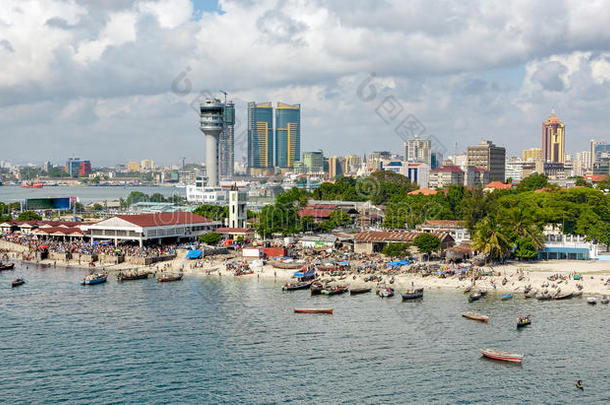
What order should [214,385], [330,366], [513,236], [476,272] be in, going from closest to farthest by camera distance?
[214,385], [330,366], [476,272], [513,236]

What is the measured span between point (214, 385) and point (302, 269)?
100 ft

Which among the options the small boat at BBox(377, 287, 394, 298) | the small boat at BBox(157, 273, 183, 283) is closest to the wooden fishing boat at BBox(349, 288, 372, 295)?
the small boat at BBox(377, 287, 394, 298)

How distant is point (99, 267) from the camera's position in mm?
70438

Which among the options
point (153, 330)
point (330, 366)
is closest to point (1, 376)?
point (153, 330)

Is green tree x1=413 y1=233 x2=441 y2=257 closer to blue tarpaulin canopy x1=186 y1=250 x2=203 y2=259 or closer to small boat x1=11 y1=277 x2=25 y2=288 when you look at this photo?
blue tarpaulin canopy x1=186 y1=250 x2=203 y2=259

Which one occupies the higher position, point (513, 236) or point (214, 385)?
point (513, 236)

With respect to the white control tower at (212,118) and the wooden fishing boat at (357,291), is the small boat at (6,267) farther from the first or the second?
the white control tower at (212,118)

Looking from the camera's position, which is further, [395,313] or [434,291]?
[434,291]

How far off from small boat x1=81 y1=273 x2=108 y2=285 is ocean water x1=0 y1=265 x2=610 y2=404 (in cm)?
428

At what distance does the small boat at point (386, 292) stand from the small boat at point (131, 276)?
76.6 feet

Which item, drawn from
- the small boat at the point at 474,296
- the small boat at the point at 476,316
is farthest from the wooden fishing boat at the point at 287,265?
the small boat at the point at 476,316

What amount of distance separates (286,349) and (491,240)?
107 ft

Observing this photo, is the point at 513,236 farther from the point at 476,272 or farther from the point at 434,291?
the point at 434,291

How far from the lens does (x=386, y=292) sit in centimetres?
5475
